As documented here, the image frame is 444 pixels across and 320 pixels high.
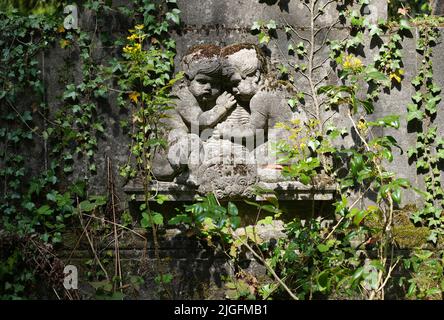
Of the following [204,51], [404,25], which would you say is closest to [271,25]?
[204,51]

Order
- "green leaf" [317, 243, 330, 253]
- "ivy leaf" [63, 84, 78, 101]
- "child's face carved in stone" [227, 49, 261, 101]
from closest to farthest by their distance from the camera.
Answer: "green leaf" [317, 243, 330, 253] < "child's face carved in stone" [227, 49, 261, 101] < "ivy leaf" [63, 84, 78, 101]

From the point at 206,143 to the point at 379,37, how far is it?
5.91ft

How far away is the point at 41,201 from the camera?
5188 mm

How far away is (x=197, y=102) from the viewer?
5.20 m

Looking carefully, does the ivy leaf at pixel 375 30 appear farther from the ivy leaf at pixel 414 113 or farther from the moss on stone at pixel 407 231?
the moss on stone at pixel 407 231

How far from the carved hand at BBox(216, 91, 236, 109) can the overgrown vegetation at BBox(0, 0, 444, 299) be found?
0.46 m

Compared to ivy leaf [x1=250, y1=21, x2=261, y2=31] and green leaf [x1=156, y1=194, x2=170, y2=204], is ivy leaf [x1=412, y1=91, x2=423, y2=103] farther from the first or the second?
green leaf [x1=156, y1=194, x2=170, y2=204]

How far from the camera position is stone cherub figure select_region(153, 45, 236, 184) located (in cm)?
504

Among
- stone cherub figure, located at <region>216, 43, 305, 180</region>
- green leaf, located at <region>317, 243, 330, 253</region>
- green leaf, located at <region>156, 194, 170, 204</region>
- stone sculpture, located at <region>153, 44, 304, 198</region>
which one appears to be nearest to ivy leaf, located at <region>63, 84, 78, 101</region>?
stone sculpture, located at <region>153, 44, 304, 198</region>

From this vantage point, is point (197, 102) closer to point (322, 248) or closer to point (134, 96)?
point (134, 96)

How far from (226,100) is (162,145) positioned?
2.60 ft

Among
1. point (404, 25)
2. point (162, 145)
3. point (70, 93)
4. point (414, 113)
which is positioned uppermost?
point (404, 25)

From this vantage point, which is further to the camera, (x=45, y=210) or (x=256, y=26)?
(x=256, y=26)

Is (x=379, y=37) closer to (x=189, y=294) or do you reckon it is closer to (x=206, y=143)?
(x=206, y=143)
